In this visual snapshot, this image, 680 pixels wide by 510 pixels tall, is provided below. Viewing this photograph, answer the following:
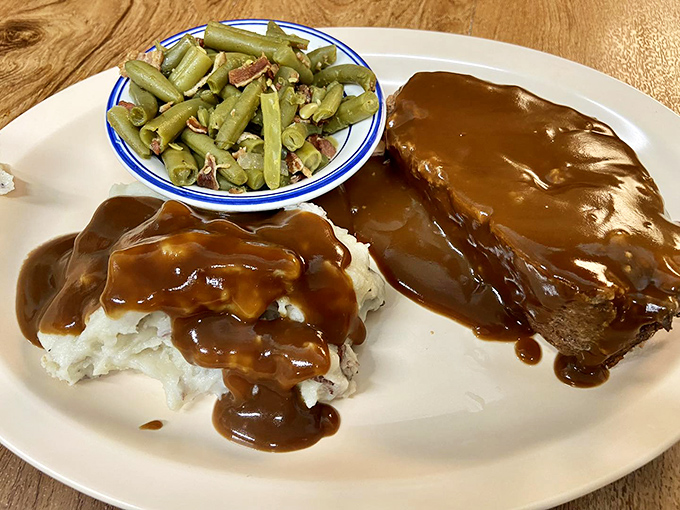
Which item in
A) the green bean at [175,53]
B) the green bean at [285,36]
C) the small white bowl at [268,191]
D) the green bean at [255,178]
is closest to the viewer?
the small white bowl at [268,191]

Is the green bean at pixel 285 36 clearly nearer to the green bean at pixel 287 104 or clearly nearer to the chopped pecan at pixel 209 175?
the green bean at pixel 287 104

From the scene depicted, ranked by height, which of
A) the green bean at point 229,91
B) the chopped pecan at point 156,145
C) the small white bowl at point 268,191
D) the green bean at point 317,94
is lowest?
the small white bowl at point 268,191

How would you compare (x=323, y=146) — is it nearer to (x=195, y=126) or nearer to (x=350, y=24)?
(x=195, y=126)

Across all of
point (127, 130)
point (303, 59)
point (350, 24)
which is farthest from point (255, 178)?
point (350, 24)

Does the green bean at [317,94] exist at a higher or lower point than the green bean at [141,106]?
lower


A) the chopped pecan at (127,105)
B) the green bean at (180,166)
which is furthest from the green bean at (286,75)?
the chopped pecan at (127,105)

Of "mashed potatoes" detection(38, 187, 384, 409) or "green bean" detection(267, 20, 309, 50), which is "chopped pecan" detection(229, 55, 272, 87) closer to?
"green bean" detection(267, 20, 309, 50)

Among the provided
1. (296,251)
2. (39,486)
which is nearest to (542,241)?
(296,251)
